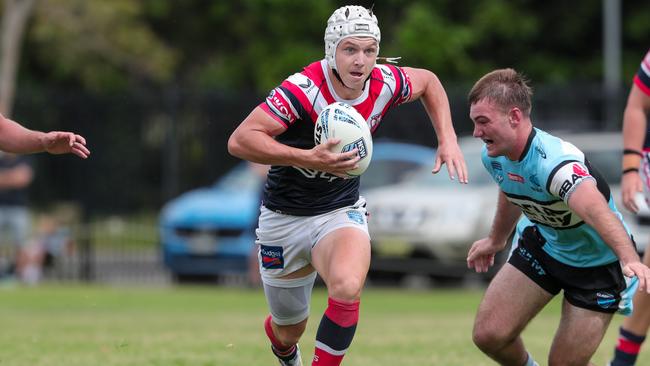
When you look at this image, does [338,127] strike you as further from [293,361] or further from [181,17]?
[181,17]

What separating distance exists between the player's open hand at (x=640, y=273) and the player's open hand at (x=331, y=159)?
1609mm

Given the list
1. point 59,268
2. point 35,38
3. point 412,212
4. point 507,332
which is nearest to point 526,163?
point 507,332

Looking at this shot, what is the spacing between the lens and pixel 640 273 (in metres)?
6.25

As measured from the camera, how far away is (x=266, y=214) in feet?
26.2

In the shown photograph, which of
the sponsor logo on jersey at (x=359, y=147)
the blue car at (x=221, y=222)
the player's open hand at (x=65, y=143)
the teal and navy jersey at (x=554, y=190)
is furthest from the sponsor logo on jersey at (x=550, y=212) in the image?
the blue car at (x=221, y=222)

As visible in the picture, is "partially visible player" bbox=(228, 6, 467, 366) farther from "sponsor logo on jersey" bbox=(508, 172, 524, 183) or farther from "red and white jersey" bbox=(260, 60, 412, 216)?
"sponsor logo on jersey" bbox=(508, 172, 524, 183)

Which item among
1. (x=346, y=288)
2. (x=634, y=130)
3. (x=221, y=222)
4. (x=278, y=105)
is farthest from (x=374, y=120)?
(x=221, y=222)

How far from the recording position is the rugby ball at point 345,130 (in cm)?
713

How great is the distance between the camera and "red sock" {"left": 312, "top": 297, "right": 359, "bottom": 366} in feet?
23.4

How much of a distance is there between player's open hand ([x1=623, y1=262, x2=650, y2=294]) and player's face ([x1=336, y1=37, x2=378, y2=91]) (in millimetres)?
1943

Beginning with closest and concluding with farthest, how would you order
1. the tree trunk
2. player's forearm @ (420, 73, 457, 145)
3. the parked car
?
player's forearm @ (420, 73, 457, 145)
the parked car
the tree trunk

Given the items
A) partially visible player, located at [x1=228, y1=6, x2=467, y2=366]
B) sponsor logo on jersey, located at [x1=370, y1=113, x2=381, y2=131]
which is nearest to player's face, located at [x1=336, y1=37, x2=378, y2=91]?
partially visible player, located at [x1=228, y1=6, x2=467, y2=366]

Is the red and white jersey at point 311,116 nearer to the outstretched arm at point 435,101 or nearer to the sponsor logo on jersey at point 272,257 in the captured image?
the outstretched arm at point 435,101

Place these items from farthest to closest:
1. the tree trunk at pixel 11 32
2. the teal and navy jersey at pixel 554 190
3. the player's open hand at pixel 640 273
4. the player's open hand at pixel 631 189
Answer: the tree trunk at pixel 11 32 → the player's open hand at pixel 631 189 → the teal and navy jersey at pixel 554 190 → the player's open hand at pixel 640 273
